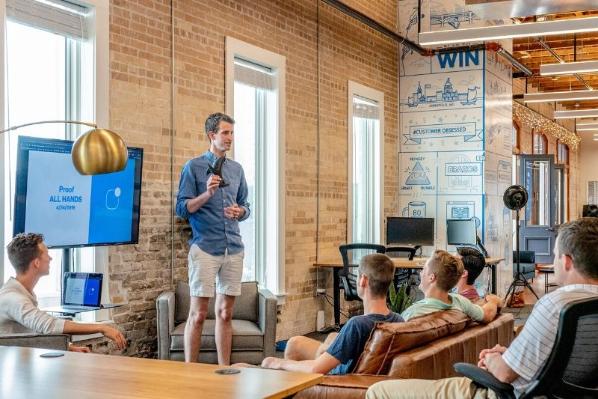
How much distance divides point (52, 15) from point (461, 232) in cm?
681

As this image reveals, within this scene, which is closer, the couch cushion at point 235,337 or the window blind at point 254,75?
the couch cushion at point 235,337

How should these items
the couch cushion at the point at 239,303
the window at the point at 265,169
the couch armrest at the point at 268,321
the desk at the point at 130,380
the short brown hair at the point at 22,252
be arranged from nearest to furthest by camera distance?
the desk at the point at 130,380, the short brown hair at the point at 22,252, the couch armrest at the point at 268,321, the couch cushion at the point at 239,303, the window at the point at 265,169

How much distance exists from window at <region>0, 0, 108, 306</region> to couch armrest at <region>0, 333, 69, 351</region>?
52.3 inches

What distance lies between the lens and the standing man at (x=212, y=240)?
6.06 meters

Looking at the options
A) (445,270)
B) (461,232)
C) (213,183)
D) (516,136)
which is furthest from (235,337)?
(516,136)

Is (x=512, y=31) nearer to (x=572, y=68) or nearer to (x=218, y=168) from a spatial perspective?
(x=572, y=68)

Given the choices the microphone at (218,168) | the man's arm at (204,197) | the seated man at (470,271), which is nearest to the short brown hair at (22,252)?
the man's arm at (204,197)

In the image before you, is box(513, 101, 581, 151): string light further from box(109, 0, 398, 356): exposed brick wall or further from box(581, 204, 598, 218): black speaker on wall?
box(109, 0, 398, 356): exposed brick wall

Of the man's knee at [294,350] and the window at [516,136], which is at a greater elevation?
the window at [516,136]

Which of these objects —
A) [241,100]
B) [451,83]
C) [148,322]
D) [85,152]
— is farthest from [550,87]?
[85,152]

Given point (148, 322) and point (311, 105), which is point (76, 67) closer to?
point (148, 322)

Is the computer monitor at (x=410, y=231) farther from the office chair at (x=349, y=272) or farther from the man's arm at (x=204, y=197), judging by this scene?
the man's arm at (x=204, y=197)

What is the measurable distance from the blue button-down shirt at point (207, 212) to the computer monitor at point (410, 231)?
4.98 m

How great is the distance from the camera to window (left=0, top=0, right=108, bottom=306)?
5500 mm
